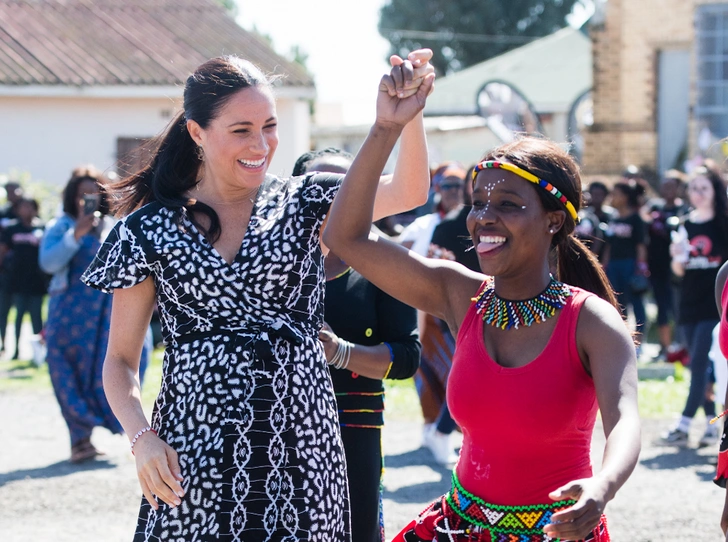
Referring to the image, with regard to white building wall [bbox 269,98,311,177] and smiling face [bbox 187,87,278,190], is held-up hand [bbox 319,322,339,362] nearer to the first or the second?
smiling face [bbox 187,87,278,190]

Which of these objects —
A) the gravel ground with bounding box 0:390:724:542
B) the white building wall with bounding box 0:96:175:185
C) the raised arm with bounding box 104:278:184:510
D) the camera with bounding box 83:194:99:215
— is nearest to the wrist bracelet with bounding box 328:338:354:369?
the raised arm with bounding box 104:278:184:510

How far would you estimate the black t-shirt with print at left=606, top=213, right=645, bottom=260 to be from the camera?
1248cm

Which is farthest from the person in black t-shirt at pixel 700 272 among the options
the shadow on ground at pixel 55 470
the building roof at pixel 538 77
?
the building roof at pixel 538 77

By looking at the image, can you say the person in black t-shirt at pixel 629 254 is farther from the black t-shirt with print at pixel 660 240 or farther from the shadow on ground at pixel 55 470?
the shadow on ground at pixel 55 470

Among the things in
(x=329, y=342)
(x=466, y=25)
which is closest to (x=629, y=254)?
(x=329, y=342)

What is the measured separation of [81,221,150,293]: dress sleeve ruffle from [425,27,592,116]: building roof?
27.9 m

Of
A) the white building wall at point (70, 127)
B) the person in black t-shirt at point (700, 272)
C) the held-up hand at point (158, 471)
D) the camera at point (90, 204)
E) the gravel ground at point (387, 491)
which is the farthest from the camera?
the white building wall at point (70, 127)

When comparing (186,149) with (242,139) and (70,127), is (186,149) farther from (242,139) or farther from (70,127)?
(70,127)

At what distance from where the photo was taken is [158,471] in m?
2.84

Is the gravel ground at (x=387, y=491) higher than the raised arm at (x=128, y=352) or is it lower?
lower

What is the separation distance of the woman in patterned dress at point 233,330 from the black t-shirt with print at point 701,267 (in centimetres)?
602

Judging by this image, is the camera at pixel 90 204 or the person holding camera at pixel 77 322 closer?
the camera at pixel 90 204

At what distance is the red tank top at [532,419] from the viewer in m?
2.70

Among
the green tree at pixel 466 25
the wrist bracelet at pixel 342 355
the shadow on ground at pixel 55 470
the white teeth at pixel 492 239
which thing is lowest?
the shadow on ground at pixel 55 470
